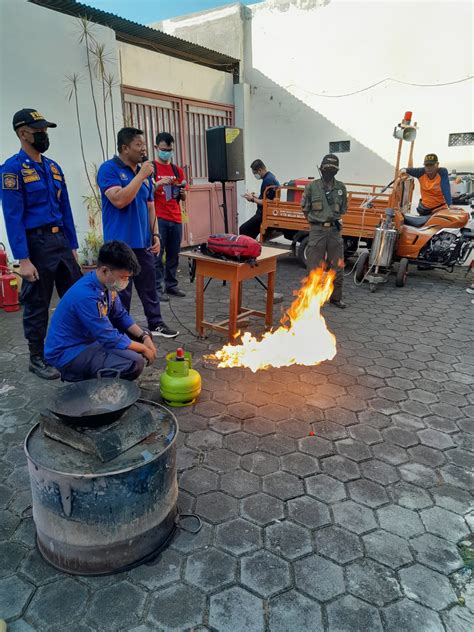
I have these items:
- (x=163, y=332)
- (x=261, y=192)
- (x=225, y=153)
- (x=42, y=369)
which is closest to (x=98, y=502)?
(x=42, y=369)


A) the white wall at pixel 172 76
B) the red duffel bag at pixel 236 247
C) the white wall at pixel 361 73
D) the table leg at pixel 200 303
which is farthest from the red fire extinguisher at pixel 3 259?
the white wall at pixel 361 73

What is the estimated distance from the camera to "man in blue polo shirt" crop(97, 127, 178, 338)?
13.9ft

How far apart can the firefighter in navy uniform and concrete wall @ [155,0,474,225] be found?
25.7 ft

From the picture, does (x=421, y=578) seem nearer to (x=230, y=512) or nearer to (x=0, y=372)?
(x=230, y=512)

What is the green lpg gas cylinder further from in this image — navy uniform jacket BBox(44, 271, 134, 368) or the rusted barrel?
the rusted barrel

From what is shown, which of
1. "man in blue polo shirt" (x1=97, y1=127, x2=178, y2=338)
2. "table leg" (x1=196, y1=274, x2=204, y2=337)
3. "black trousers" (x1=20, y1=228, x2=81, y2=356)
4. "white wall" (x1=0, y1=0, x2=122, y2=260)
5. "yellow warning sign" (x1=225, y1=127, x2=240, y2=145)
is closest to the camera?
"black trousers" (x1=20, y1=228, x2=81, y2=356)

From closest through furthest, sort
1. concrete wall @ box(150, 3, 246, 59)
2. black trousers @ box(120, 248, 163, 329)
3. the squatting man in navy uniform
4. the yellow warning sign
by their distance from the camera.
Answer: the squatting man in navy uniform → black trousers @ box(120, 248, 163, 329) → the yellow warning sign → concrete wall @ box(150, 3, 246, 59)

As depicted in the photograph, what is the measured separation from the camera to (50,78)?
7.01m

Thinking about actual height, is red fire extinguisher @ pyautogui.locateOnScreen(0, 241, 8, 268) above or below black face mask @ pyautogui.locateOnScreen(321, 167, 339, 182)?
below

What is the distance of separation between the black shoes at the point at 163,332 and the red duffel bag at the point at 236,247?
1.11 metres

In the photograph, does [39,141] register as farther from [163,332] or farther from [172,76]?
[172,76]

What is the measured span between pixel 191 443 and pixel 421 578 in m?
1.69

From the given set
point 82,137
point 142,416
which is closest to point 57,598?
point 142,416

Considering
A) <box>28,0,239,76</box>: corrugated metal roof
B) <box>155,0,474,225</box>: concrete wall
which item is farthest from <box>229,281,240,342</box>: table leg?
<box>155,0,474,225</box>: concrete wall
